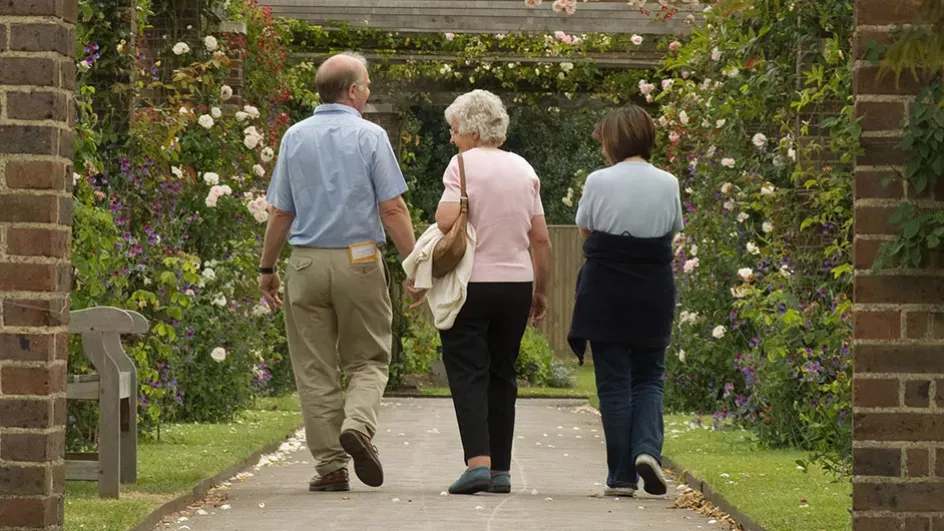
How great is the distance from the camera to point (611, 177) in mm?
7973

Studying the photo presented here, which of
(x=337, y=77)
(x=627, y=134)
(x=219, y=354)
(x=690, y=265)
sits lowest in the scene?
(x=219, y=354)

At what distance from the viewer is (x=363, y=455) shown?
24.8 ft

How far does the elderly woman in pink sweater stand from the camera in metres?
7.88

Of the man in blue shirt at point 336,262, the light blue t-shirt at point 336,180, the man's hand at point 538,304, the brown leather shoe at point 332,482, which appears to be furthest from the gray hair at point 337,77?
the brown leather shoe at point 332,482

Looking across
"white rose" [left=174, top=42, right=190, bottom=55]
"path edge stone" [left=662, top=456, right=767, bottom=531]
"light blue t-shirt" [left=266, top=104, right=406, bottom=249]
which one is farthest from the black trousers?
"white rose" [left=174, top=42, right=190, bottom=55]

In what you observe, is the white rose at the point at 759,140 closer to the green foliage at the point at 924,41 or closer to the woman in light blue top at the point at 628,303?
the woman in light blue top at the point at 628,303

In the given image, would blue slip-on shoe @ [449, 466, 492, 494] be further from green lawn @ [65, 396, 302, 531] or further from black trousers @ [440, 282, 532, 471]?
green lawn @ [65, 396, 302, 531]

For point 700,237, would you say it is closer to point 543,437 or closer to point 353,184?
point 543,437

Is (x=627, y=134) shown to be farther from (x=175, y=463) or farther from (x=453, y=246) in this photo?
(x=175, y=463)

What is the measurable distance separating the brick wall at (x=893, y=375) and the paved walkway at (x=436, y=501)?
6.15 feet

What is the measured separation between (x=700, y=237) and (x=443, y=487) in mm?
5236

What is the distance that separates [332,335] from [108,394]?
3.59 feet

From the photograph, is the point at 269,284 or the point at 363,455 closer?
the point at 363,455

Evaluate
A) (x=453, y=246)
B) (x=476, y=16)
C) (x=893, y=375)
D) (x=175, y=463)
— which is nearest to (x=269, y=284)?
(x=453, y=246)
